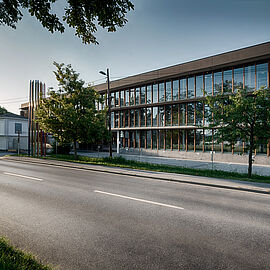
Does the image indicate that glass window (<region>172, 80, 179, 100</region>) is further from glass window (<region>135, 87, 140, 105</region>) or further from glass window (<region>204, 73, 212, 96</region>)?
glass window (<region>135, 87, 140, 105</region>)

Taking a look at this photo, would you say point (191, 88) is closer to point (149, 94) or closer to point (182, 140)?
point (149, 94)

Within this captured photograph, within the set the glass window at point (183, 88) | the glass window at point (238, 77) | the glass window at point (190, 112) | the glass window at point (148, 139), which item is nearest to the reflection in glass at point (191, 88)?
the glass window at point (183, 88)

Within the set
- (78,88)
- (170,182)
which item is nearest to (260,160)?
(170,182)

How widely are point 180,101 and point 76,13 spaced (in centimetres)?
2181

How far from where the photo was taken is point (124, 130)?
3141cm

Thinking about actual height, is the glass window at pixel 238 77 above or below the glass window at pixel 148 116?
above

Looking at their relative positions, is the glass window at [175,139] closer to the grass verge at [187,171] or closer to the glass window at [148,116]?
the glass window at [148,116]

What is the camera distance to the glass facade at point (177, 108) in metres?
20.5

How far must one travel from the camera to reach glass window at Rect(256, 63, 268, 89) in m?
19.5

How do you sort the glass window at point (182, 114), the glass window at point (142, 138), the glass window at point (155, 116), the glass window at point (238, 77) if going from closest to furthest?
the glass window at point (238, 77)
the glass window at point (182, 114)
the glass window at point (155, 116)
the glass window at point (142, 138)

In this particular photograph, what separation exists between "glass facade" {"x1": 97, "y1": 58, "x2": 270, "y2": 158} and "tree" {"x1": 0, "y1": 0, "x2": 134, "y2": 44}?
16004mm

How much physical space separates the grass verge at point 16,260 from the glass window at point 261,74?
23.0 metres

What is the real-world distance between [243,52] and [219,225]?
67.8 ft

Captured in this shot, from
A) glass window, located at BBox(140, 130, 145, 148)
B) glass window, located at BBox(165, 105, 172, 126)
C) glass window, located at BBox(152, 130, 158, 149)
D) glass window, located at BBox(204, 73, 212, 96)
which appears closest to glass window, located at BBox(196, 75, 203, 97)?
glass window, located at BBox(204, 73, 212, 96)
